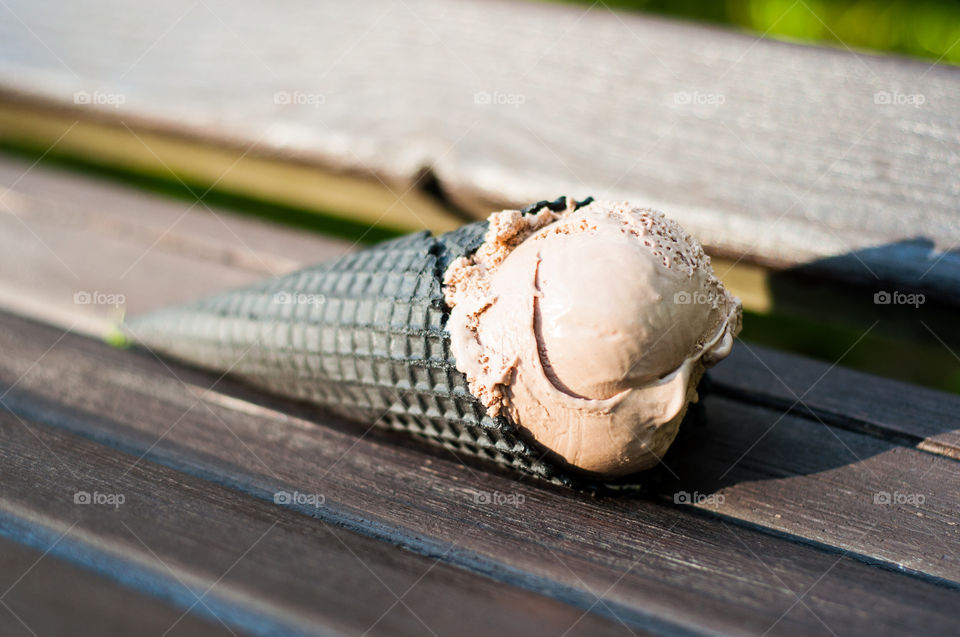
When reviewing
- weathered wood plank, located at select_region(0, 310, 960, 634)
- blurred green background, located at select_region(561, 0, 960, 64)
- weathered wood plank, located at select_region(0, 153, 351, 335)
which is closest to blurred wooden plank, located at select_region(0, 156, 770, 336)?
weathered wood plank, located at select_region(0, 153, 351, 335)

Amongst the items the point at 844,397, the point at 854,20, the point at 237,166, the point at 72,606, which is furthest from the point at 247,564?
the point at 854,20

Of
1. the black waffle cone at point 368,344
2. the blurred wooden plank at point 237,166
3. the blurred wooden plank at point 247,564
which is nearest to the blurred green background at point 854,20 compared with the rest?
the blurred wooden plank at point 237,166

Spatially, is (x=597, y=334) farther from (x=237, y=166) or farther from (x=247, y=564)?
(x=237, y=166)

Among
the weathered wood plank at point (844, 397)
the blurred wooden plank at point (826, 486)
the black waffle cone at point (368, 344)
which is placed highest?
the black waffle cone at point (368, 344)

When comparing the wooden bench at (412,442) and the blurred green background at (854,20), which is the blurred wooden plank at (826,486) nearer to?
the wooden bench at (412,442)

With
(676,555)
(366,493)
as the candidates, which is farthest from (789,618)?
(366,493)

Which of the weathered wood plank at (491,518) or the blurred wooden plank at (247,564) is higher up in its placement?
the blurred wooden plank at (247,564)

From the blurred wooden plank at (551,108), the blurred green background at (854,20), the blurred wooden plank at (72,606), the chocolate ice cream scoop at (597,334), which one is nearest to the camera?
the blurred wooden plank at (72,606)

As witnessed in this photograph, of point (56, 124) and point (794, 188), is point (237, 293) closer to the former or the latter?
point (794, 188)

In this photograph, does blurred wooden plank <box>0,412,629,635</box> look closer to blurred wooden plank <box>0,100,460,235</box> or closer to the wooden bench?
the wooden bench
